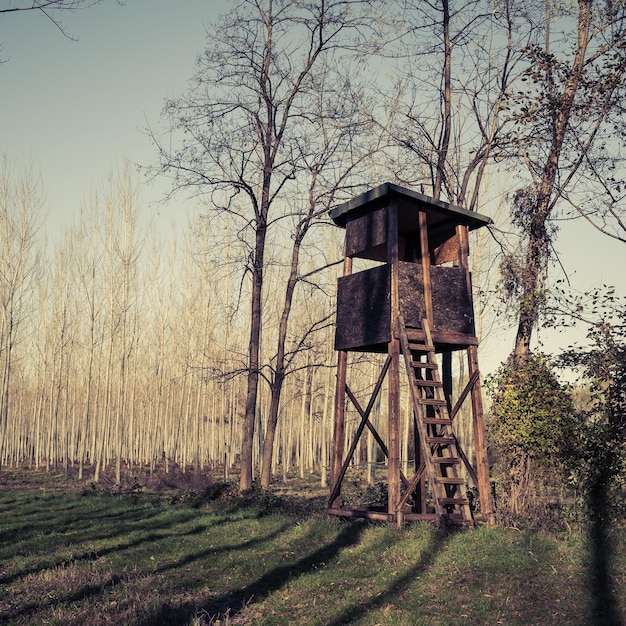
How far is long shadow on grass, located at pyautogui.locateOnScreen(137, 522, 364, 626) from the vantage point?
273 inches

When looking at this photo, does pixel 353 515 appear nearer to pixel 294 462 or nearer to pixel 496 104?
pixel 496 104

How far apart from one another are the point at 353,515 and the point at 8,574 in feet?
18.1

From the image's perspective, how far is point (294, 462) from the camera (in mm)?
44375

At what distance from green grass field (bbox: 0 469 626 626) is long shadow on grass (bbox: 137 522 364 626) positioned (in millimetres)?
18

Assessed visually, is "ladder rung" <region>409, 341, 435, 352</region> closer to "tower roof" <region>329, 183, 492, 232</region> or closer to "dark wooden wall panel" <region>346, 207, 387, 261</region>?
"dark wooden wall panel" <region>346, 207, 387, 261</region>

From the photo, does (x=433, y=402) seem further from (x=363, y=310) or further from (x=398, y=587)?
(x=398, y=587)

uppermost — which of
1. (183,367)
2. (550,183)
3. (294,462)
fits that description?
(550,183)

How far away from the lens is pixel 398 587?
26.0 ft

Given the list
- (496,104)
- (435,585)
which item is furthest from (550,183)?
(435,585)

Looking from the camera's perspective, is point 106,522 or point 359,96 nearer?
point 106,522

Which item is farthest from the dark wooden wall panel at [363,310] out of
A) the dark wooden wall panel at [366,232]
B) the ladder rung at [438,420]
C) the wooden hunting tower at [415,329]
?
the ladder rung at [438,420]

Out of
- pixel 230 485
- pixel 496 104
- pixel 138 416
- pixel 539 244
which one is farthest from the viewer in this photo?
pixel 138 416

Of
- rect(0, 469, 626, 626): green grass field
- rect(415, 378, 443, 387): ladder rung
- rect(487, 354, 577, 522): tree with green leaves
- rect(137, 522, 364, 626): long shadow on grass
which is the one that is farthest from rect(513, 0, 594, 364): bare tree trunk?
rect(137, 522, 364, 626): long shadow on grass

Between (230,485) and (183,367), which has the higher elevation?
(183,367)
